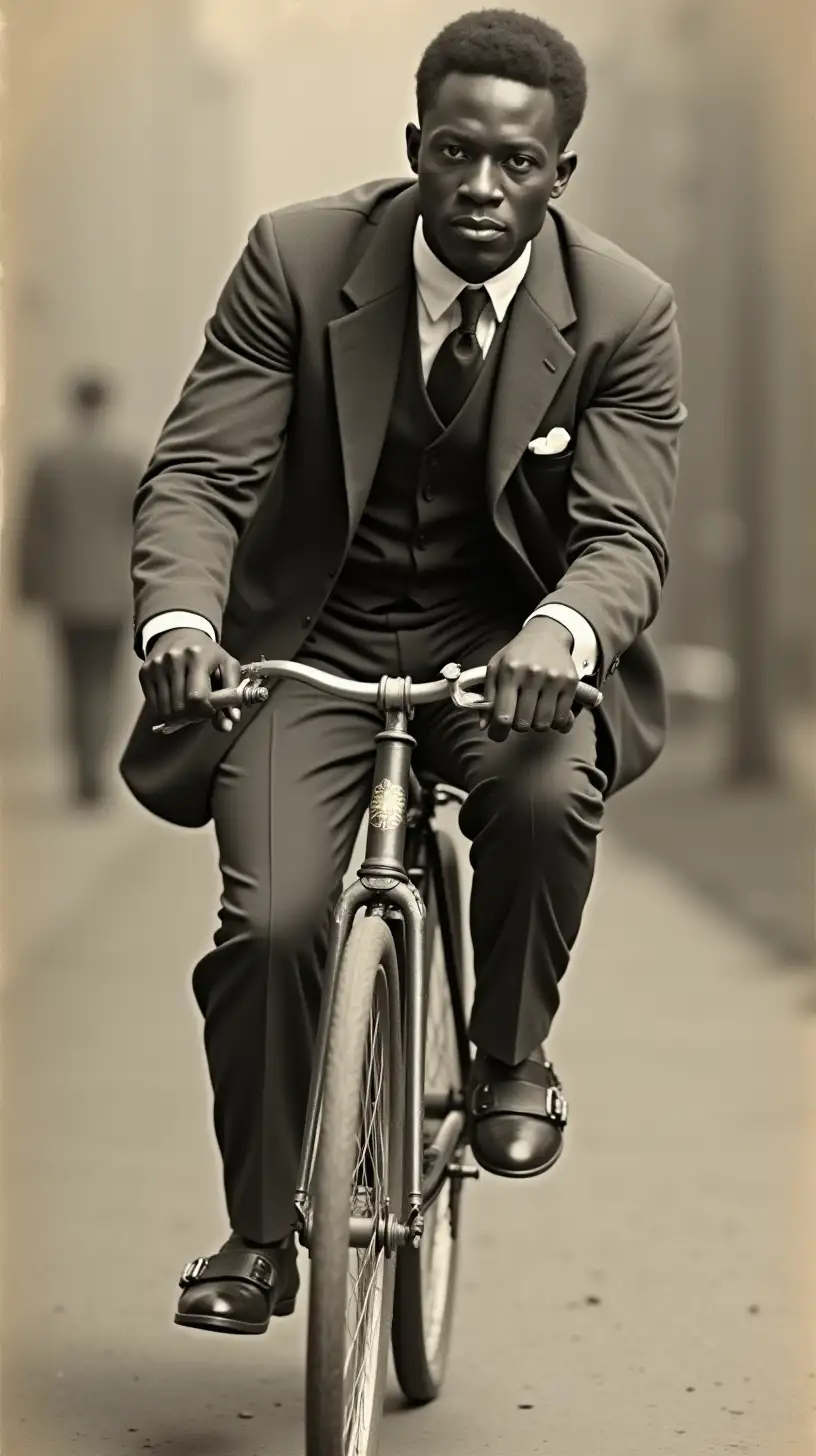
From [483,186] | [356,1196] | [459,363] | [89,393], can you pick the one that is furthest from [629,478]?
[89,393]

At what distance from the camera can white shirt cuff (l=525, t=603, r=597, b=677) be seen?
3875 millimetres

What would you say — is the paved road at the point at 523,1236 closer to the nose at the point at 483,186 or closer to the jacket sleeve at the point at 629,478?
the jacket sleeve at the point at 629,478

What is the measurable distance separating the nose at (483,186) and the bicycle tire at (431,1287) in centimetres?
126

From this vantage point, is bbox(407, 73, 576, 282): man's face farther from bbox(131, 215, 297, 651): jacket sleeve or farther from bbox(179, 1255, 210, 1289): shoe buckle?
bbox(179, 1255, 210, 1289): shoe buckle

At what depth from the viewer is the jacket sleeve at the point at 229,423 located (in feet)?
13.5

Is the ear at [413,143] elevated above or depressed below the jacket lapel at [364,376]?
above

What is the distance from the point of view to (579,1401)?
4797 millimetres

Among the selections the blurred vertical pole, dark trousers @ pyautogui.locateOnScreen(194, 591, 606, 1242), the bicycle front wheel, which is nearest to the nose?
dark trousers @ pyautogui.locateOnScreen(194, 591, 606, 1242)

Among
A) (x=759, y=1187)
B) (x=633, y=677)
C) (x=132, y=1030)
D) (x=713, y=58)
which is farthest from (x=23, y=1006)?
(x=713, y=58)

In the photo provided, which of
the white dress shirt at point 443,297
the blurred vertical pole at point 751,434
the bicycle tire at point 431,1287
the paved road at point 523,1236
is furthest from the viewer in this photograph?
the blurred vertical pole at point 751,434

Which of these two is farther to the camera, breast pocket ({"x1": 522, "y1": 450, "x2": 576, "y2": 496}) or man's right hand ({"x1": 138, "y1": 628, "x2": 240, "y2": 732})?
breast pocket ({"x1": 522, "y1": 450, "x2": 576, "y2": 496})

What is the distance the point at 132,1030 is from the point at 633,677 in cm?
439

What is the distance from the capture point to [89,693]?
49.4ft

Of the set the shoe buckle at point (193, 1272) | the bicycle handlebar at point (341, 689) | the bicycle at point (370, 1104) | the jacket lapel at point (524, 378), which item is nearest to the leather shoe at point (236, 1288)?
the shoe buckle at point (193, 1272)
